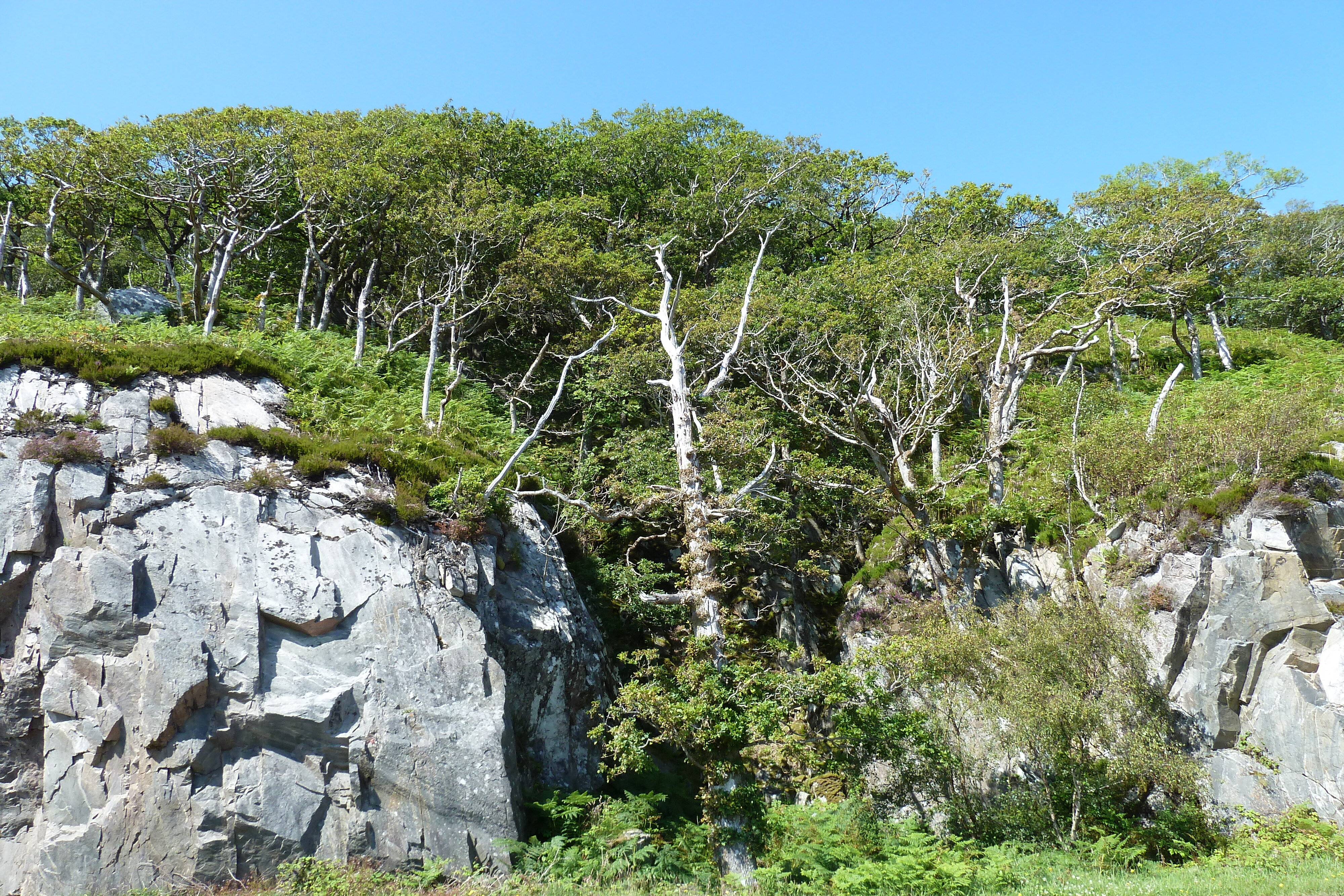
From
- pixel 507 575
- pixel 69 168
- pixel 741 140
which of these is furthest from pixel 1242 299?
pixel 69 168

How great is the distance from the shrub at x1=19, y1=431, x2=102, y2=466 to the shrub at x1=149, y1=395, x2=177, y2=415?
1316 millimetres

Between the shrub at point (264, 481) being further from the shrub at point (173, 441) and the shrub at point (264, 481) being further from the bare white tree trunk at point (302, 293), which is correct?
the bare white tree trunk at point (302, 293)

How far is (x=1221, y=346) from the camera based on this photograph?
92.9 feet

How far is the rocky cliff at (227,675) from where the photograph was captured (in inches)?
422

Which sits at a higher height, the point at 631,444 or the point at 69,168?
the point at 69,168

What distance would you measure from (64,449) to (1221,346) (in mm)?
35957

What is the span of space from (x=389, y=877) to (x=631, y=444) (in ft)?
39.6

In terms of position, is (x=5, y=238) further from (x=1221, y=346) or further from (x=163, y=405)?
(x=1221, y=346)

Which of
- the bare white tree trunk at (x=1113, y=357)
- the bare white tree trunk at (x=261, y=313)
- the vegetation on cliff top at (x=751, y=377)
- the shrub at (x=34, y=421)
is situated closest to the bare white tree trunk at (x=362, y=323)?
the vegetation on cliff top at (x=751, y=377)

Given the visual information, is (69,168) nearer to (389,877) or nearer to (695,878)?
(389,877)

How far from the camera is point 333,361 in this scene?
1923 centimetres

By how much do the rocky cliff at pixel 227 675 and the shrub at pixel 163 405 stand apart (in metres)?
0.13

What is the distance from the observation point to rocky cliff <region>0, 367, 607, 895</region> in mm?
10719

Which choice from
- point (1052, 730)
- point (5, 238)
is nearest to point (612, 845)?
point (1052, 730)
